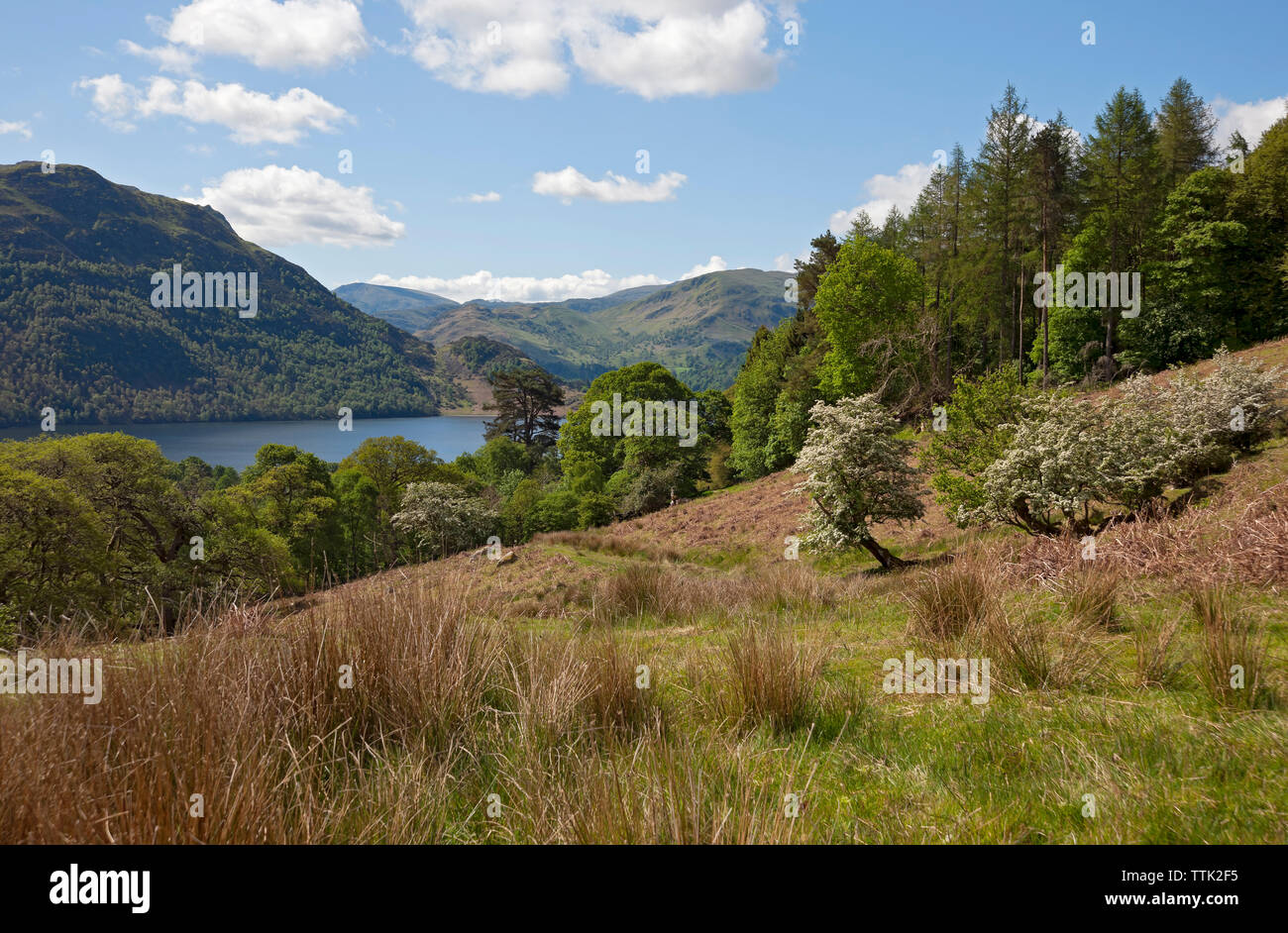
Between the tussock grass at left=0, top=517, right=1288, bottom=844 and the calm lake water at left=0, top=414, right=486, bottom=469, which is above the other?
the calm lake water at left=0, top=414, right=486, bottom=469

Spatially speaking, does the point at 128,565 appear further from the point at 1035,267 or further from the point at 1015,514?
the point at 1035,267

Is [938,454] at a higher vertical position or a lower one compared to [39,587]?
higher

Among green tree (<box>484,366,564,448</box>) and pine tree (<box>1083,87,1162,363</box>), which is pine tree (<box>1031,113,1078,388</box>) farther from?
green tree (<box>484,366,564,448</box>)

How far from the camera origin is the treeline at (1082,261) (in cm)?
3325

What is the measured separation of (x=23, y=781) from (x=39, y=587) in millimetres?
23412

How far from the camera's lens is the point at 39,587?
18344 mm

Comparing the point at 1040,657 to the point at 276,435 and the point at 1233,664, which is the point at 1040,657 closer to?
the point at 1233,664

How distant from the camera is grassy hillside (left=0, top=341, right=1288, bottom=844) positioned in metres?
2.26

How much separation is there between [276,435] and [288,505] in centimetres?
12952

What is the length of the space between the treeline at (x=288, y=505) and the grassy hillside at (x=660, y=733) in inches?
22.8

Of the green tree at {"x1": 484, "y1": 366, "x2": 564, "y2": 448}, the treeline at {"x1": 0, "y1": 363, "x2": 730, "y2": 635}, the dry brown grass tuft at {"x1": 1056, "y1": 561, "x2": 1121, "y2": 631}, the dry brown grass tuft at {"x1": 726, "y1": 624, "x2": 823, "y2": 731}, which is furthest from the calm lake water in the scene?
the dry brown grass tuft at {"x1": 726, "y1": 624, "x2": 823, "y2": 731}

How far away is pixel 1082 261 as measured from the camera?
121 ft

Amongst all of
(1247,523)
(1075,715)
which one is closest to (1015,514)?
(1247,523)

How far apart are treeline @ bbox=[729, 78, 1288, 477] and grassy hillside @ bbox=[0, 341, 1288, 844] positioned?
91.3 ft
